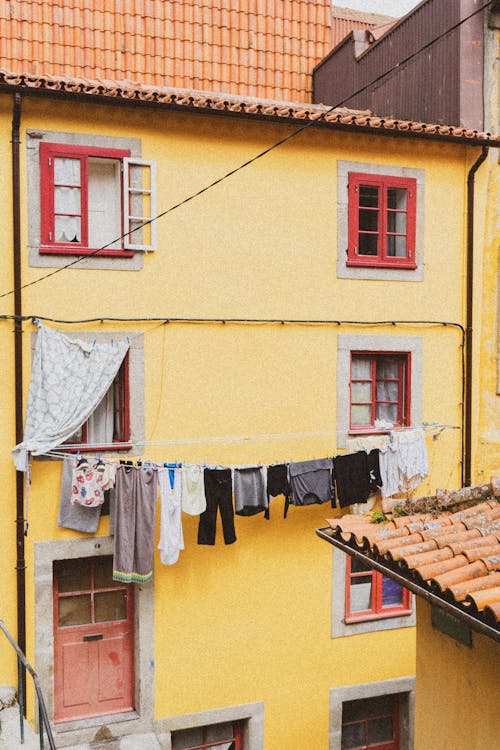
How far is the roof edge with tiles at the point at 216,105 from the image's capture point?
28.6 ft

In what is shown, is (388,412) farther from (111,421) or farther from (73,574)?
(73,574)

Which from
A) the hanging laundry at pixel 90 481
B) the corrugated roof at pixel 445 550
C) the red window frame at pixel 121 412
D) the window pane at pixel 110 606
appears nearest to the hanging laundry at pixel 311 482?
the corrugated roof at pixel 445 550

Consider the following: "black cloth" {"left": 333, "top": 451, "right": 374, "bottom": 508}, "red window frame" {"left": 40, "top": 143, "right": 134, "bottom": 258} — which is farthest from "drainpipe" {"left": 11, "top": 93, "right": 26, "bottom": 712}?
"black cloth" {"left": 333, "top": 451, "right": 374, "bottom": 508}

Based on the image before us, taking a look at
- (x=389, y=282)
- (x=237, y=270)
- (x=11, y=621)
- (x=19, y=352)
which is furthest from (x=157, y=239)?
(x=11, y=621)

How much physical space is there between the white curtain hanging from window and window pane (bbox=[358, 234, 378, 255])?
456 cm

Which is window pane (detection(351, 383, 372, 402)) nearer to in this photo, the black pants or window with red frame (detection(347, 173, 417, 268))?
window with red frame (detection(347, 173, 417, 268))

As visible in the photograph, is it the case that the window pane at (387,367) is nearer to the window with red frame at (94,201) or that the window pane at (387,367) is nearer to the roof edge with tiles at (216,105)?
the roof edge with tiles at (216,105)

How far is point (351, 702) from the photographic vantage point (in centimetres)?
1133

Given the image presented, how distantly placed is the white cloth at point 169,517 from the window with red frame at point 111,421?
851 millimetres

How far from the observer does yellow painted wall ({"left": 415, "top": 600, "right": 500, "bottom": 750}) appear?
242 inches

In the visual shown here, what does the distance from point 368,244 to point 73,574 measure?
6.83 metres

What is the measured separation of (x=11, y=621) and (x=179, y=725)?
299cm

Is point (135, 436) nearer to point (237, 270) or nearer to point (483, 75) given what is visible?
point (237, 270)

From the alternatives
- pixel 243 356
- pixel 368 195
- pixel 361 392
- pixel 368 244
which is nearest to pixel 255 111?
pixel 368 195
